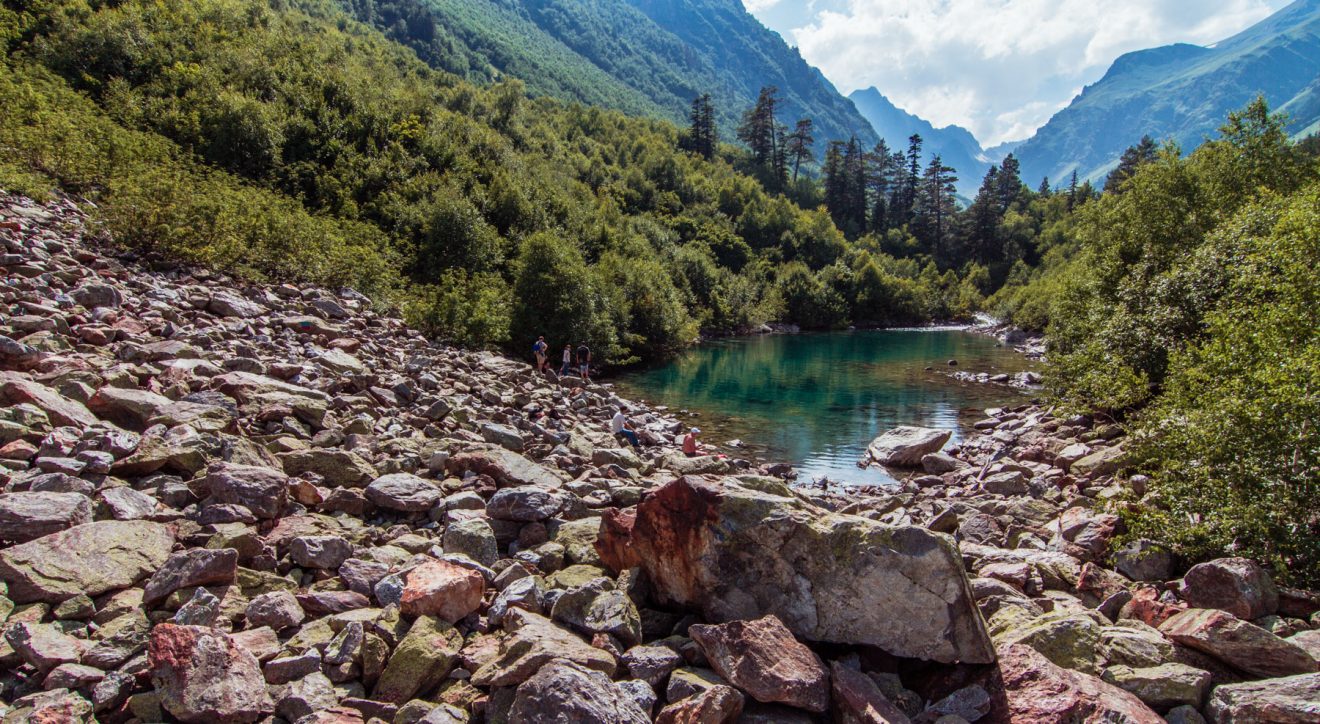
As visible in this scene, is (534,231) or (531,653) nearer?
(531,653)

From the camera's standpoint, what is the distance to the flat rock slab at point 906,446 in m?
22.1

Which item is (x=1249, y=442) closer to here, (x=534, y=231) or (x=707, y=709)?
(x=707, y=709)

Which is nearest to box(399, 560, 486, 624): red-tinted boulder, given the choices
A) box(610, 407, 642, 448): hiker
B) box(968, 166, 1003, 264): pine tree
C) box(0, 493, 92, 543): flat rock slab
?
box(0, 493, 92, 543): flat rock slab

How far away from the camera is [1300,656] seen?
18.7 feet

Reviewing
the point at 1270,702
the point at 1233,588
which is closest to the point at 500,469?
the point at 1270,702

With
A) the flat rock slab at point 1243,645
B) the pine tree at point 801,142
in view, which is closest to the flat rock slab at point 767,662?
the flat rock slab at point 1243,645

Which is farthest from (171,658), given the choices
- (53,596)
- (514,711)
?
(514,711)

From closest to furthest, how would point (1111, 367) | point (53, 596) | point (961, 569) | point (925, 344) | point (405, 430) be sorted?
point (53, 596) → point (961, 569) → point (405, 430) → point (1111, 367) → point (925, 344)

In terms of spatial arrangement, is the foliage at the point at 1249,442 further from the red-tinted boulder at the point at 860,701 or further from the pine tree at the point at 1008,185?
the pine tree at the point at 1008,185

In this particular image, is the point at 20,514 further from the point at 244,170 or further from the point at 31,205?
the point at 244,170

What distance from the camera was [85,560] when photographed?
5.55m

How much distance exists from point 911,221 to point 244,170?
464 ft

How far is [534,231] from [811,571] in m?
45.7

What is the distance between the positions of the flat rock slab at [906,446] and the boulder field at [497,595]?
11.3 meters
